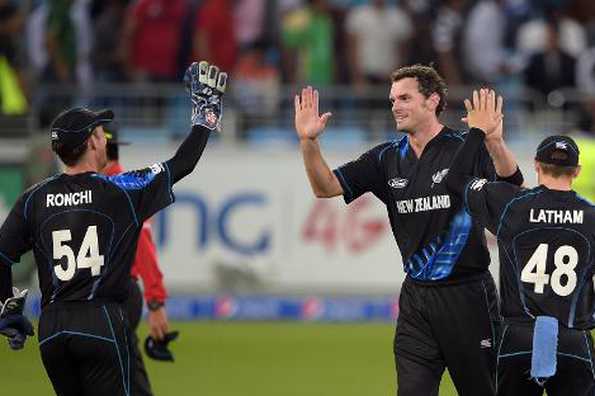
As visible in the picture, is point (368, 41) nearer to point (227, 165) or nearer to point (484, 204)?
point (227, 165)

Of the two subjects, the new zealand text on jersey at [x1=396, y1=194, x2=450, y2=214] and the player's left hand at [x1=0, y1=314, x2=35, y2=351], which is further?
the new zealand text on jersey at [x1=396, y1=194, x2=450, y2=214]

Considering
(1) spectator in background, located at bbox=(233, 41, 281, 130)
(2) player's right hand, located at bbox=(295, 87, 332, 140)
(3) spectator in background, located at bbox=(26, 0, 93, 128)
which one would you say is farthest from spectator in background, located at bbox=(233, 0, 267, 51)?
(2) player's right hand, located at bbox=(295, 87, 332, 140)

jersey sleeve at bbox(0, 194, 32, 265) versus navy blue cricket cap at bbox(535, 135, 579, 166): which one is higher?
navy blue cricket cap at bbox(535, 135, 579, 166)

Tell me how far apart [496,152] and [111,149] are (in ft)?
8.15

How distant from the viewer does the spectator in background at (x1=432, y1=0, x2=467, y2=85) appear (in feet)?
61.1

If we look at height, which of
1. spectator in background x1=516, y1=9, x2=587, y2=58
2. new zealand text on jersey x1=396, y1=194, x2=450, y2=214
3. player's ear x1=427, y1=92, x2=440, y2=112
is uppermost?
spectator in background x1=516, y1=9, x2=587, y2=58

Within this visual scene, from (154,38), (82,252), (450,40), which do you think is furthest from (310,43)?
(82,252)

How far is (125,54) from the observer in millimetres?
18594

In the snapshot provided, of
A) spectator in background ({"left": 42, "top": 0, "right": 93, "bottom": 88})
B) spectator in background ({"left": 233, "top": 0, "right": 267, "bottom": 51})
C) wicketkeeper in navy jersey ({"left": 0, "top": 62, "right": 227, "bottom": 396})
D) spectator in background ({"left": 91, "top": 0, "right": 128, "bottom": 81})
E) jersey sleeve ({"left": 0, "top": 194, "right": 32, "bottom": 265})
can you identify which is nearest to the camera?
wicketkeeper in navy jersey ({"left": 0, "top": 62, "right": 227, "bottom": 396})

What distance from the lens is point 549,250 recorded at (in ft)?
26.5

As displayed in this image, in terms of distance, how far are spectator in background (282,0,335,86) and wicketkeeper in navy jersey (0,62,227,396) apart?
34.7ft

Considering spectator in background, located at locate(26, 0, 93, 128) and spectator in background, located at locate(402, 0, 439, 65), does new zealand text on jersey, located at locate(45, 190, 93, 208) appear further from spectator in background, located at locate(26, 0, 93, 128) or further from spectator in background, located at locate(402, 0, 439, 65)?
spectator in background, located at locate(402, 0, 439, 65)

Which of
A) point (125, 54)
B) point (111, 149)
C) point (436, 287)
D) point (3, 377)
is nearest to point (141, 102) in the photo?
point (125, 54)

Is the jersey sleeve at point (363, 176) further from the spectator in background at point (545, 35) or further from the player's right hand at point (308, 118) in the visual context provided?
the spectator in background at point (545, 35)
